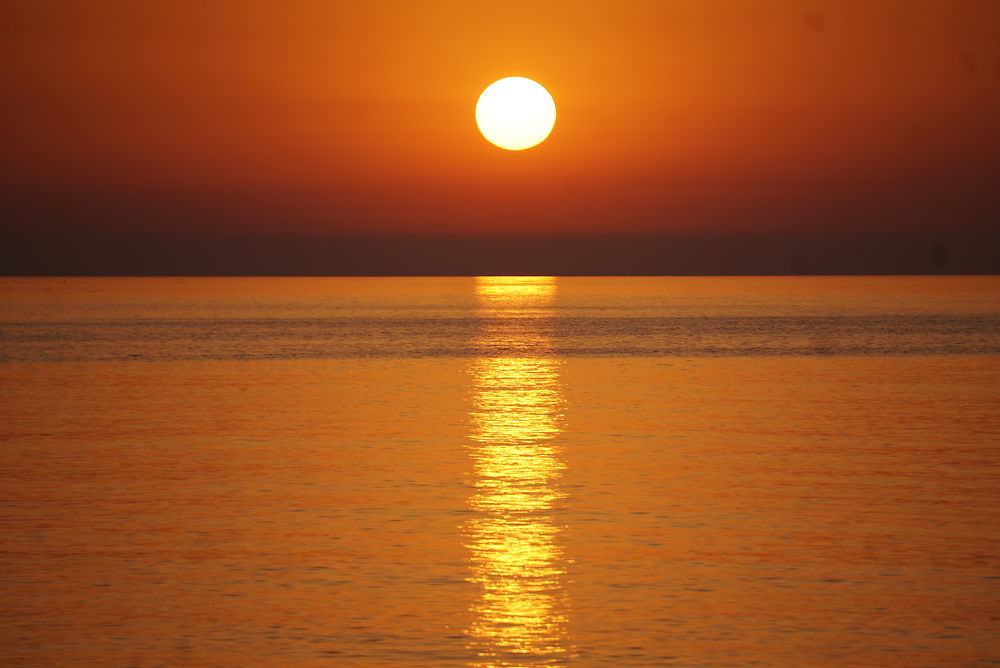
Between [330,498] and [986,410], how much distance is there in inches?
823

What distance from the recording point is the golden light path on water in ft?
38.0

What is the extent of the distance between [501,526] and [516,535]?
642 millimetres

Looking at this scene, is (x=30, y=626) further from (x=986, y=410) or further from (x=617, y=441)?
(x=986, y=410)

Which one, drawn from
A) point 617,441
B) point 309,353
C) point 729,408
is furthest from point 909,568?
point 309,353

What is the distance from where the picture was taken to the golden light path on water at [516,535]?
11.6m

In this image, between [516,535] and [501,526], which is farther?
[501,526]

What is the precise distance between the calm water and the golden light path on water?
6cm

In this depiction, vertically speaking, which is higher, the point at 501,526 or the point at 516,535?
the point at 501,526

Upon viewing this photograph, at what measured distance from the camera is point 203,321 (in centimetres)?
11288

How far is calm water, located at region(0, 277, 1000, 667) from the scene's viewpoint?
463 inches

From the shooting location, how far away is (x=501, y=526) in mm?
17031

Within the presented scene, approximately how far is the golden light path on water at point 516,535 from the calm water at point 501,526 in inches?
2.5

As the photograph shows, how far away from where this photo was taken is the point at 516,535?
1642cm

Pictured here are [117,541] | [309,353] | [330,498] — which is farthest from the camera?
[309,353]
